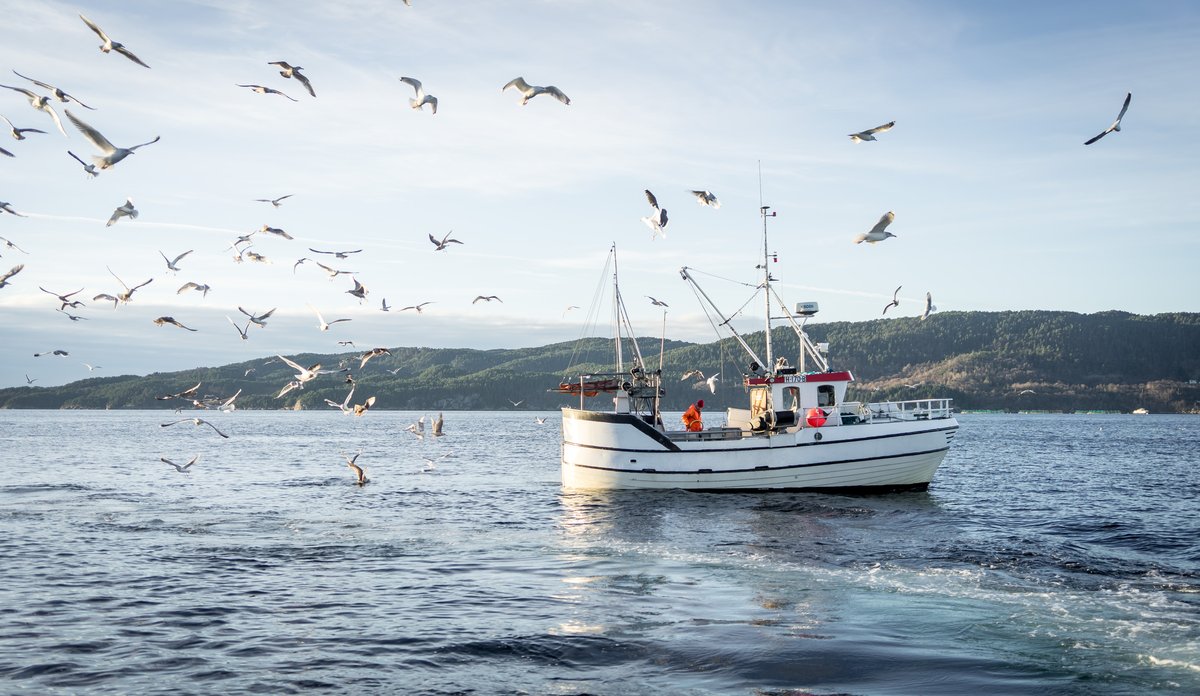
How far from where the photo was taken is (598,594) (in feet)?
57.5

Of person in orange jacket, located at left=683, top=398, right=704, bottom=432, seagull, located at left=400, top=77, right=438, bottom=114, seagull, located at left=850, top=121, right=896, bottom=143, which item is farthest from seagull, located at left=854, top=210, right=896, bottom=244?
person in orange jacket, located at left=683, top=398, right=704, bottom=432

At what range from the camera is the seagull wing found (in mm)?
13564

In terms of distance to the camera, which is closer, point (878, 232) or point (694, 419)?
point (878, 232)

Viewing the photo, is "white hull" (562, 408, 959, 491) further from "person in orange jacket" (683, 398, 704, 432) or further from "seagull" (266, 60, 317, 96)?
"seagull" (266, 60, 317, 96)

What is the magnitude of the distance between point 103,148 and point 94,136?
0.29m

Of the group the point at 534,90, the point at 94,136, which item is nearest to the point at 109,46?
the point at 94,136

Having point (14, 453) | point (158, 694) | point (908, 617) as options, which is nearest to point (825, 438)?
point (908, 617)

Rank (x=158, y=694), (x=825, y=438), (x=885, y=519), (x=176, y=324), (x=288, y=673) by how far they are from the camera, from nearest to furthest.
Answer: (x=158, y=694), (x=288, y=673), (x=176, y=324), (x=885, y=519), (x=825, y=438)

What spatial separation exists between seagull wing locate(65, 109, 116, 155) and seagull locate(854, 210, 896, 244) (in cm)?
1359

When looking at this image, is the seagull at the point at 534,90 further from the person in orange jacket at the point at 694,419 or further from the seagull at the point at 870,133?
the person in orange jacket at the point at 694,419

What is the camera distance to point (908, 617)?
1536 centimetres

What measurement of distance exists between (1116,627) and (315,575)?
49.3 feet

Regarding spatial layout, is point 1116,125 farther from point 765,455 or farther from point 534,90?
point 765,455

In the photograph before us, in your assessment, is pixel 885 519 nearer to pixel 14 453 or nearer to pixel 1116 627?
pixel 1116 627
